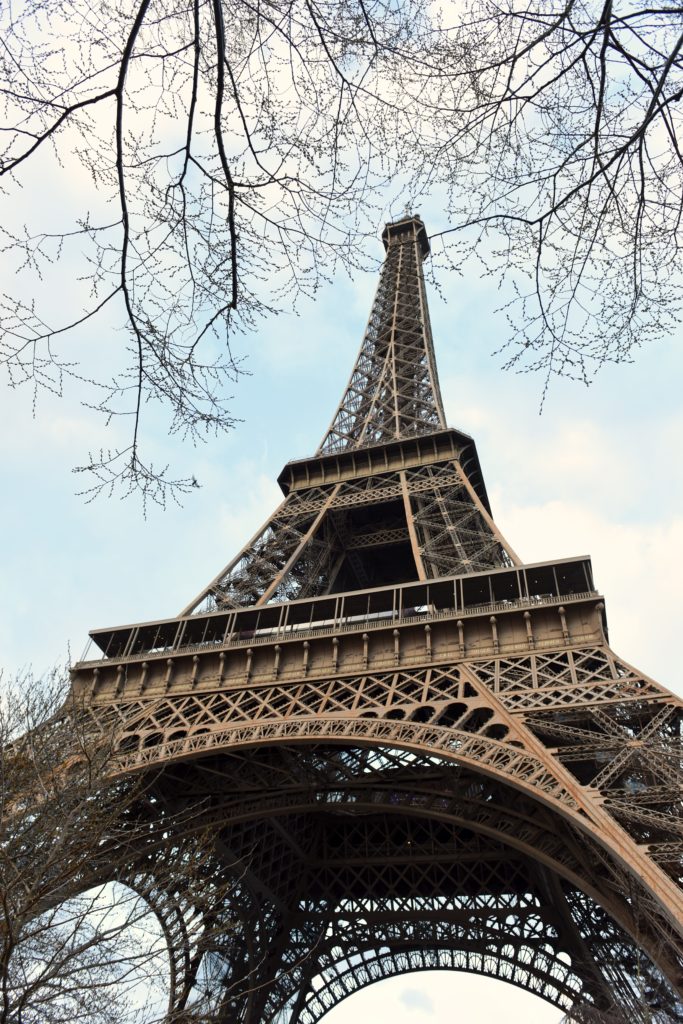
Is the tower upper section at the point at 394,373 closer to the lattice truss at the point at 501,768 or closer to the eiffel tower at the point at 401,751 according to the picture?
the eiffel tower at the point at 401,751

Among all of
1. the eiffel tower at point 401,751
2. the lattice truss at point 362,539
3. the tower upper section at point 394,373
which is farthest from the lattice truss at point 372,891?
the tower upper section at point 394,373

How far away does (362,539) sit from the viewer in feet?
103

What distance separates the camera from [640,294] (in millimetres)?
5543

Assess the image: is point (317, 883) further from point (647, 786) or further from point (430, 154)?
point (430, 154)

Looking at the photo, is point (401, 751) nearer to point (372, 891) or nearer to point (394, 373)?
point (372, 891)

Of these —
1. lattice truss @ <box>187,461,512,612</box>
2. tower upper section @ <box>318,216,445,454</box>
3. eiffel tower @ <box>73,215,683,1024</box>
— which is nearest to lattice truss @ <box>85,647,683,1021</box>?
eiffel tower @ <box>73,215,683,1024</box>

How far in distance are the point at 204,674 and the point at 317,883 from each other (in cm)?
1091

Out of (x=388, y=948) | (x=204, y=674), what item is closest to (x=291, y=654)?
(x=204, y=674)

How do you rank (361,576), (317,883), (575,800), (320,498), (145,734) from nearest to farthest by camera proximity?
(575,800) < (145,734) < (317,883) < (320,498) < (361,576)

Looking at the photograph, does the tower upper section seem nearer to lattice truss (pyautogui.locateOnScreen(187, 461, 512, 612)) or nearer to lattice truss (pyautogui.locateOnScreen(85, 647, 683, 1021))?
lattice truss (pyautogui.locateOnScreen(187, 461, 512, 612))

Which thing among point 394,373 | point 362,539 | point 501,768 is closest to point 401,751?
point 501,768

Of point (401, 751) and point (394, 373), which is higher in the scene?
point (394, 373)

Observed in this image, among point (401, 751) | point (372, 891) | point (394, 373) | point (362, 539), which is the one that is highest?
point (394, 373)

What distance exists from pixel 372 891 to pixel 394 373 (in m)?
23.5
